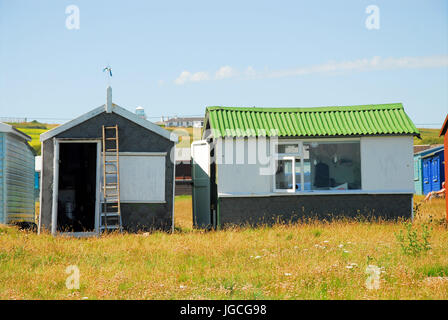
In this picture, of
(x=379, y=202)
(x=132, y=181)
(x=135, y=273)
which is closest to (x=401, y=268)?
(x=135, y=273)

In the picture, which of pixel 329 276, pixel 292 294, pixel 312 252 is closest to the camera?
pixel 292 294

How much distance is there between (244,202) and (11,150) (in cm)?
806

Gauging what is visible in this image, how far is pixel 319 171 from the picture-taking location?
16562 millimetres

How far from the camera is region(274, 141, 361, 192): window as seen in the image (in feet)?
53.7

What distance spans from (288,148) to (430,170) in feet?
76.3

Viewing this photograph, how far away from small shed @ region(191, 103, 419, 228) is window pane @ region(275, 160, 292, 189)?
31 mm

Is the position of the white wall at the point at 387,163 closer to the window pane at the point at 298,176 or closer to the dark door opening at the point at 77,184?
the window pane at the point at 298,176

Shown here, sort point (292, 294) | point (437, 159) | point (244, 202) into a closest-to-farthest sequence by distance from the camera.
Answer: point (292, 294) → point (244, 202) → point (437, 159)

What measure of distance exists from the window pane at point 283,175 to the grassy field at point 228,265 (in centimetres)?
185

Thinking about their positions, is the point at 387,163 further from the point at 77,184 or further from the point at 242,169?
the point at 77,184

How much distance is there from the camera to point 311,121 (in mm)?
16984

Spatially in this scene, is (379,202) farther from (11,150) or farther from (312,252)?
(11,150)

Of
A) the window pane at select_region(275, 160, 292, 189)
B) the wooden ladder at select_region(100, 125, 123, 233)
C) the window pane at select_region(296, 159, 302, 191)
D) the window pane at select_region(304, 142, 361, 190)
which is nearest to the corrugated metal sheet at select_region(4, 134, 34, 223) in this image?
the wooden ladder at select_region(100, 125, 123, 233)

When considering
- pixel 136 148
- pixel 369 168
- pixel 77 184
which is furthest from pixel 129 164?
pixel 369 168
